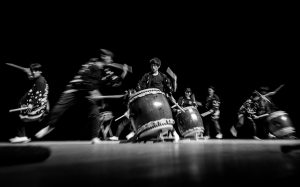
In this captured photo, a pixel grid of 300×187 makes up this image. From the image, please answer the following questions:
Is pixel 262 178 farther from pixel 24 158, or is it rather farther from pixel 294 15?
pixel 294 15

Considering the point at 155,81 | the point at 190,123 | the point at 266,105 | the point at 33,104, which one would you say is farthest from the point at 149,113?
the point at 266,105

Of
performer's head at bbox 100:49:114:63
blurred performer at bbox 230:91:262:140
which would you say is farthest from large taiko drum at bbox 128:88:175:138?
blurred performer at bbox 230:91:262:140

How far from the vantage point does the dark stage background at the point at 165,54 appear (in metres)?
5.08

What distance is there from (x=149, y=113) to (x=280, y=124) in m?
2.85

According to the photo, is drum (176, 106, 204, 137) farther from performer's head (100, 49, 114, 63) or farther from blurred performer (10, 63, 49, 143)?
blurred performer (10, 63, 49, 143)

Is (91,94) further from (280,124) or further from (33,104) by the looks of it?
(280,124)

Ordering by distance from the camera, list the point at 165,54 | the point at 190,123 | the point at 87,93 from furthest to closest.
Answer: the point at 165,54, the point at 190,123, the point at 87,93

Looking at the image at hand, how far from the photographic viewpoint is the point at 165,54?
621 centimetres

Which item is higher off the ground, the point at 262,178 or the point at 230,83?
the point at 230,83

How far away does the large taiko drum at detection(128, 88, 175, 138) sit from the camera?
252 centimetres

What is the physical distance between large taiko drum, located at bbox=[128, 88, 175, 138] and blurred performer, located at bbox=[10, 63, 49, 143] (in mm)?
1671

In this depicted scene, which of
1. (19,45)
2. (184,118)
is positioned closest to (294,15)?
(184,118)

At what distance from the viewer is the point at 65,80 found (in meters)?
5.46

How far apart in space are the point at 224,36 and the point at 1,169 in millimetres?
5961
